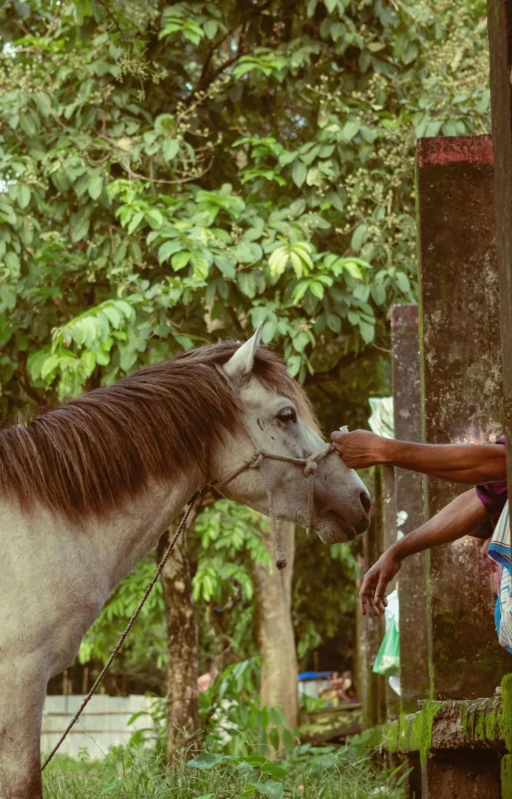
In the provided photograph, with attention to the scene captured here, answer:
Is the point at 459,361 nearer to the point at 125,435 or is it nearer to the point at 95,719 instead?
the point at 125,435

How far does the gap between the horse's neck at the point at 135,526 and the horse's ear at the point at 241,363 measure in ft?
1.30

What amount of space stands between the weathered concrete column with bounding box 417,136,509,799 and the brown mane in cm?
98

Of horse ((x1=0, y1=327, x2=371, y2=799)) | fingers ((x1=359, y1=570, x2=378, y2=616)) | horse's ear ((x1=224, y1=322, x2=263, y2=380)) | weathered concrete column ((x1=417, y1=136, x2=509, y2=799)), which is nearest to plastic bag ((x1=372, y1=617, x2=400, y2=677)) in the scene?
weathered concrete column ((x1=417, y1=136, x2=509, y2=799))

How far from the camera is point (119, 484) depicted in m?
3.35

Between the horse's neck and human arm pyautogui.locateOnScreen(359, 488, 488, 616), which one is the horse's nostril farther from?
the horse's neck

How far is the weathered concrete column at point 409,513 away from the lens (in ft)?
21.5

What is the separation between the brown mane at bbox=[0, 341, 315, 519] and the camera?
322 cm

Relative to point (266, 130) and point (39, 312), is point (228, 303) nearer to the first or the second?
point (39, 312)

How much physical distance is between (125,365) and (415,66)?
12.5ft

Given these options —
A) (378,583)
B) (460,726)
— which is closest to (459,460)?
(378,583)

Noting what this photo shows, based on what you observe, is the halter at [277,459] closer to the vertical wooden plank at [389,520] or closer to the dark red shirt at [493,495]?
the dark red shirt at [493,495]

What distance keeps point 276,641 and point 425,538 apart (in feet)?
24.9

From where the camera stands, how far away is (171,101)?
861 centimetres

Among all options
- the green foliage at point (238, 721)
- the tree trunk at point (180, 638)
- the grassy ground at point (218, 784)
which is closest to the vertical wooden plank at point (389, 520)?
the green foliage at point (238, 721)
